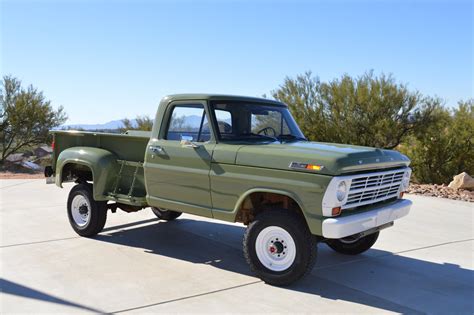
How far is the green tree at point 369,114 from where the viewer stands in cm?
1981

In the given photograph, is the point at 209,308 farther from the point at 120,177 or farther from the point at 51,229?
the point at 51,229

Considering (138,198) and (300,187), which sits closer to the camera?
(300,187)

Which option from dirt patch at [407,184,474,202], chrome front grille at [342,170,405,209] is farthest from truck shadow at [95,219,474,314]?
dirt patch at [407,184,474,202]

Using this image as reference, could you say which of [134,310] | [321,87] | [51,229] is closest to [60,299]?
[134,310]

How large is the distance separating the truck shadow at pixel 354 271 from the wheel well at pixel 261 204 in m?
0.61

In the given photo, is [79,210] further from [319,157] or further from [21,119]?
[21,119]

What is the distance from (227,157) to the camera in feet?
16.0

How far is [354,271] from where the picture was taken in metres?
5.16

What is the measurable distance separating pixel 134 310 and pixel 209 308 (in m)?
0.64

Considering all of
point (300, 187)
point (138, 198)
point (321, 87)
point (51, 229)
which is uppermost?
point (321, 87)

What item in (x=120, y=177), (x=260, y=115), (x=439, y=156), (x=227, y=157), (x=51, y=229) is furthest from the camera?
(x=439, y=156)

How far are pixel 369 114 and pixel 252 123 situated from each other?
51.1 ft

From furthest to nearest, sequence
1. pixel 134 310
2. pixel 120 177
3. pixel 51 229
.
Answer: pixel 51 229
pixel 120 177
pixel 134 310

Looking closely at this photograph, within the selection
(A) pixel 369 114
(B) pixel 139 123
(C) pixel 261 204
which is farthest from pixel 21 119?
(C) pixel 261 204
